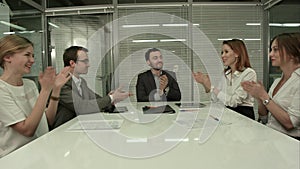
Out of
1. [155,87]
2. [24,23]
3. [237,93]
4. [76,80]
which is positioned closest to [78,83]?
[76,80]

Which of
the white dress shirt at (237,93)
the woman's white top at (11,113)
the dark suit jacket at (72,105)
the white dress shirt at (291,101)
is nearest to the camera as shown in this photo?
the woman's white top at (11,113)

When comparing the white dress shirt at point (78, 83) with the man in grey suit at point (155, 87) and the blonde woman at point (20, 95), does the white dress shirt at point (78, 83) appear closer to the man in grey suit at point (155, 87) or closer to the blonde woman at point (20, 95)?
the blonde woman at point (20, 95)

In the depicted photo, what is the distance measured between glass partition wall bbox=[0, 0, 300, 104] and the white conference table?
7.53ft

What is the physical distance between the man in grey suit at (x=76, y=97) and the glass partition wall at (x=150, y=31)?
1.58 meters

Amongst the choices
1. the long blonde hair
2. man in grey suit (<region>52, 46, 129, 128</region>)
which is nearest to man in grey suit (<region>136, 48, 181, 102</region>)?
man in grey suit (<region>52, 46, 129, 128</region>)

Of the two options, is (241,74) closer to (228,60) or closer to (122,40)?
(228,60)

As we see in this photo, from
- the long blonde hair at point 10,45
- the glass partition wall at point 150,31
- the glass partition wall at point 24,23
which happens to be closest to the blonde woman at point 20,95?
the long blonde hair at point 10,45

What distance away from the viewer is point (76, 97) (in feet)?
5.21

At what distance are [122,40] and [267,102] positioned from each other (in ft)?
7.80

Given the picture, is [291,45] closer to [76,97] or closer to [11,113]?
[76,97]

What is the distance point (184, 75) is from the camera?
3.44 metres

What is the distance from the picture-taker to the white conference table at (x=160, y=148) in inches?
25.9

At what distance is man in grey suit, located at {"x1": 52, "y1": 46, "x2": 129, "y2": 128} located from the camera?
1.53 meters

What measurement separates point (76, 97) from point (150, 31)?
1984 mm
